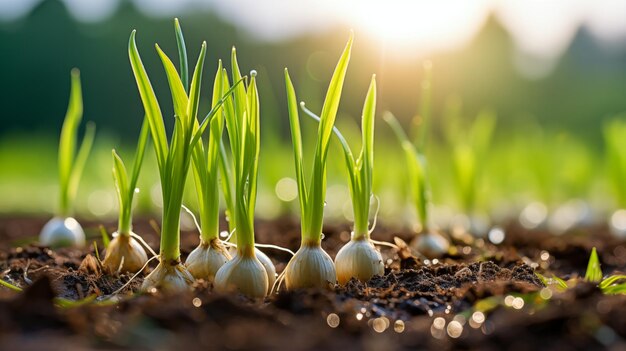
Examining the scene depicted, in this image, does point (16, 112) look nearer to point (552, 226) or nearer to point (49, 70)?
point (49, 70)

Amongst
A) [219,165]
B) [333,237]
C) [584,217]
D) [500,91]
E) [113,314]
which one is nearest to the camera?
[113,314]

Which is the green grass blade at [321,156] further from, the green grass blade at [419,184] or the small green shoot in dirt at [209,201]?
the green grass blade at [419,184]

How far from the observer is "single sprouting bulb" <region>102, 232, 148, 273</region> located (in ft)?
6.72

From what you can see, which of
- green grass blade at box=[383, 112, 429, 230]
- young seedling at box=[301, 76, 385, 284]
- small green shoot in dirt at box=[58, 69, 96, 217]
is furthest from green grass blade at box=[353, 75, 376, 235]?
small green shoot in dirt at box=[58, 69, 96, 217]

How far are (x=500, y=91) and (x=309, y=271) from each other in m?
12.0

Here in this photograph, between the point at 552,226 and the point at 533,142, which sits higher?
the point at 533,142

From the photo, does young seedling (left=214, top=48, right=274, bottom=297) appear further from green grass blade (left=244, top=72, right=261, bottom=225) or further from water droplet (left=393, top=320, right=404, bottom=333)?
water droplet (left=393, top=320, right=404, bottom=333)

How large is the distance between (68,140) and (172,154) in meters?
1.13

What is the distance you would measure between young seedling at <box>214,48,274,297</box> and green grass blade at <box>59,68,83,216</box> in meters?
1.07

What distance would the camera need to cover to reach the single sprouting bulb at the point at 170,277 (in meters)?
1.71

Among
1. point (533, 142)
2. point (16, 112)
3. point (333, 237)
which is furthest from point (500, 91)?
point (333, 237)

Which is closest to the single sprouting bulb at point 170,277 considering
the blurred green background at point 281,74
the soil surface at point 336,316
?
the soil surface at point 336,316

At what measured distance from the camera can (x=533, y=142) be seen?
5.30m

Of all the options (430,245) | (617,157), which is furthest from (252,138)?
(617,157)
